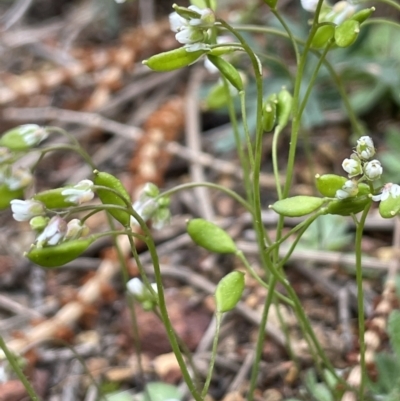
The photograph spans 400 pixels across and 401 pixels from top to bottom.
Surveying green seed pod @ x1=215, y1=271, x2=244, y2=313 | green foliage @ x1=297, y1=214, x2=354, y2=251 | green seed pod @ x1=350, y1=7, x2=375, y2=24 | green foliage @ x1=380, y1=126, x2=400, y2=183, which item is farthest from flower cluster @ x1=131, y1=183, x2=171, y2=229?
green foliage @ x1=380, y1=126, x2=400, y2=183

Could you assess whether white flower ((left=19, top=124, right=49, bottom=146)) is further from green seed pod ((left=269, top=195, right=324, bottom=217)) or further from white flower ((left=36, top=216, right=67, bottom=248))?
green seed pod ((left=269, top=195, right=324, bottom=217))

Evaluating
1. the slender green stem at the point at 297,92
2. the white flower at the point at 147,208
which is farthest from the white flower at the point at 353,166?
the white flower at the point at 147,208

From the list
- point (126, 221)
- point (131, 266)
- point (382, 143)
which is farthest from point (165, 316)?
point (382, 143)

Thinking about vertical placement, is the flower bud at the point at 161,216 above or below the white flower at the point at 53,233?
below

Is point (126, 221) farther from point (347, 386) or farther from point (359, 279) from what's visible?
point (347, 386)

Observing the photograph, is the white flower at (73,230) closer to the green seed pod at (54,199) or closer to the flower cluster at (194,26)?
the green seed pod at (54,199)

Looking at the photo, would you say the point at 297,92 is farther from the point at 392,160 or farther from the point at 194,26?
the point at 392,160
